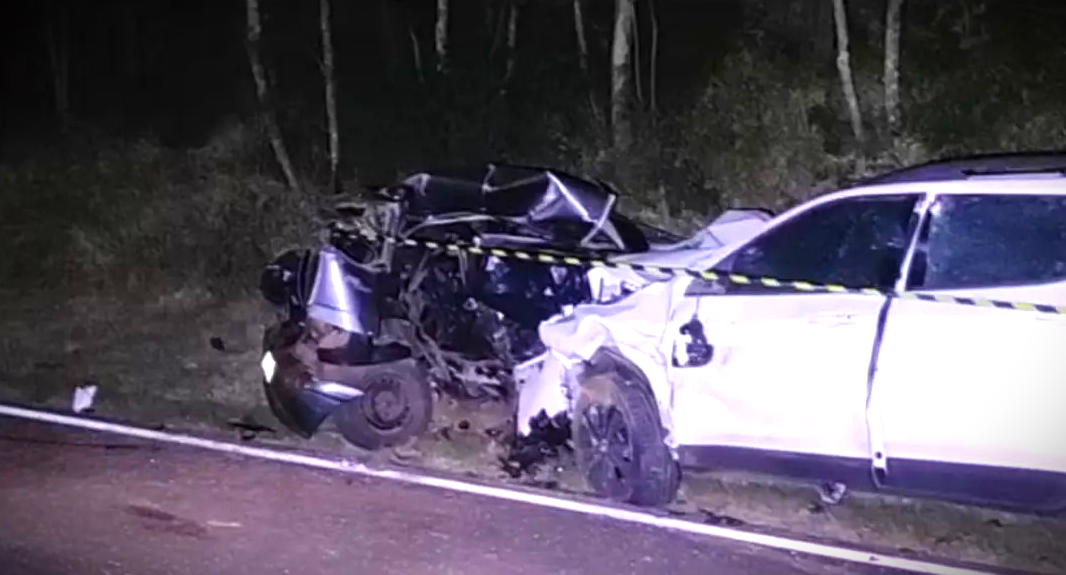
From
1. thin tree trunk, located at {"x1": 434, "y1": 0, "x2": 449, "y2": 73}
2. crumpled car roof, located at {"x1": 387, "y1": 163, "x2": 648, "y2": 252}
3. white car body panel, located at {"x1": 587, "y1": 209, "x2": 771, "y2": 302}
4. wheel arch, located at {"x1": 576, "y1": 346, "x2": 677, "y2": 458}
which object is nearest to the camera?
wheel arch, located at {"x1": 576, "y1": 346, "x2": 677, "y2": 458}

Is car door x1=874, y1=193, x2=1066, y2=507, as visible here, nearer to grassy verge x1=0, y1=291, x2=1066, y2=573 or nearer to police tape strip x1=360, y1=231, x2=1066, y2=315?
police tape strip x1=360, y1=231, x2=1066, y2=315

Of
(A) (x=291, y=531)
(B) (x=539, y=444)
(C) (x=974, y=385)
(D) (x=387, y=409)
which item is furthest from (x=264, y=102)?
(C) (x=974, y=385)

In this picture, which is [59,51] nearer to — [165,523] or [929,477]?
[165,523]

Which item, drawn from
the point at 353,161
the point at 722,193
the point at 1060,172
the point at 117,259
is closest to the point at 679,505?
the point at 1060,172

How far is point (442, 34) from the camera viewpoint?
78.4 ft

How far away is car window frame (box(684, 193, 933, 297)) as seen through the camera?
24.3 feet

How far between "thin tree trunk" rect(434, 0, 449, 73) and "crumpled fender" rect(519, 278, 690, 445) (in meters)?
14.7

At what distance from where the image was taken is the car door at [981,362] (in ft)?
22.7

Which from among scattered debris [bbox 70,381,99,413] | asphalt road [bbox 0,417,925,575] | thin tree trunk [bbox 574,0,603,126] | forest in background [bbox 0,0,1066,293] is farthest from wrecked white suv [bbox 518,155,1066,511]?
thin tree trunk [bbox 574,0,603,126]

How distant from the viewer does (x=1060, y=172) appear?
7.22m

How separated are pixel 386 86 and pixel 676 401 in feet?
52.8

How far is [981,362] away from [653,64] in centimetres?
1532

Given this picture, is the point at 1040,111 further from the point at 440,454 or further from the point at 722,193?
the point at 440,454

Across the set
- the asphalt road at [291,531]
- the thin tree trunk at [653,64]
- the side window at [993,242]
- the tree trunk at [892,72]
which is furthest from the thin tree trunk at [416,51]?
the side window at [993,242]
